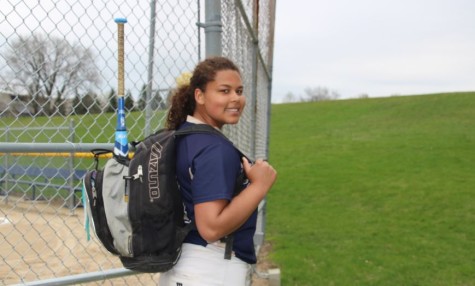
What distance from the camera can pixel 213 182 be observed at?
5.65ft

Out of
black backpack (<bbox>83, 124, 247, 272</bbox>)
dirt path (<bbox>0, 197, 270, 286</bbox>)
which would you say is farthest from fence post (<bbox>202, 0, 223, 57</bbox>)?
dirt path (<bbox>0, 197, 270, 286</bbox>)

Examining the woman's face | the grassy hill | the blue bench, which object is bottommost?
the grassy hill

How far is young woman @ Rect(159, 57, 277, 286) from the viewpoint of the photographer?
1739mm

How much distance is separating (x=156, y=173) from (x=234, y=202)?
299 mm

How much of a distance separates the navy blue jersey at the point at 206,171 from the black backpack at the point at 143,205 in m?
0.03

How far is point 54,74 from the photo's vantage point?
2.45m

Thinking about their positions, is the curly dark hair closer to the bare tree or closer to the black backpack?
the black backpack

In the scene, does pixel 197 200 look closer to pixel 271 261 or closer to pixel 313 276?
pixel 313 276

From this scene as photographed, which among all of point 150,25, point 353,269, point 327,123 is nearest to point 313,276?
point 353,269

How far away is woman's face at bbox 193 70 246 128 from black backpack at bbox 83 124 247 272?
0.12m

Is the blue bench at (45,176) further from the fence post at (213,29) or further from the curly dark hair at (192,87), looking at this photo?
the curly dark hair at (192,87)

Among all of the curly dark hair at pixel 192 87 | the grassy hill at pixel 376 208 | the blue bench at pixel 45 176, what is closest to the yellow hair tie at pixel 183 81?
the curly dark hair at pixel 192 87

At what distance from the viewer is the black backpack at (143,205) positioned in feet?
5.90

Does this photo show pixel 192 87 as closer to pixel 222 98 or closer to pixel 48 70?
pixel 222 98
